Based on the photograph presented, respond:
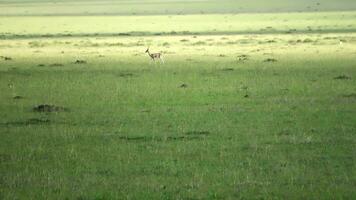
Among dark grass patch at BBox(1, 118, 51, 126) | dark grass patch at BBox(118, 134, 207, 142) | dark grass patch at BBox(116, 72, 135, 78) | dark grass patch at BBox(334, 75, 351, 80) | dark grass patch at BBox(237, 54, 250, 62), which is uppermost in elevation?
dark grass patch at BBox(237, 54, 250, 62)

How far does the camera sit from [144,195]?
9.95 metres

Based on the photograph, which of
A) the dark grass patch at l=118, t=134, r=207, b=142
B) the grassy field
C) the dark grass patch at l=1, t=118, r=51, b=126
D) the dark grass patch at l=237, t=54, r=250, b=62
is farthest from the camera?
the grassy field

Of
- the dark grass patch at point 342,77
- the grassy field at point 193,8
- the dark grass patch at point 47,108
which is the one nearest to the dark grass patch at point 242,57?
the dark grass patch at point 342,77

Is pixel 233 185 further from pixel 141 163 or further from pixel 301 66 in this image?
pixel 301 66

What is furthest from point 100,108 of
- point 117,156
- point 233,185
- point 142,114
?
point 233,185

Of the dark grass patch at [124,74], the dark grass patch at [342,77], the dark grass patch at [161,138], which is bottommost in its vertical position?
the dark grass patch at [161,138]

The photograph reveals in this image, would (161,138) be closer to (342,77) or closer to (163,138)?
(163,138)

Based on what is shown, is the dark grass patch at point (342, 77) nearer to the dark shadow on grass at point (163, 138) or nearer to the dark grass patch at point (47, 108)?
the dark grass patch at point (47, 108)

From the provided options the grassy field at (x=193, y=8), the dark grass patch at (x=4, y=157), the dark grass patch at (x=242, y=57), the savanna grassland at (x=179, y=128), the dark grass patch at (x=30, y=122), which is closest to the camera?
the savanna grassland at (x=179, y=128)

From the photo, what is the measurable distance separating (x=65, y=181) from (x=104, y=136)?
3618 mm

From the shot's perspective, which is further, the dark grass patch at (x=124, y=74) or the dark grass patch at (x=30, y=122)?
the dark grass patch at (x=124, y=74)

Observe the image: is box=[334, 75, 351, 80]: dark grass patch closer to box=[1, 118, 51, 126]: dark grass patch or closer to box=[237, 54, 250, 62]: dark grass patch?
box=[237, 54, 250, 62]: dark grass patch

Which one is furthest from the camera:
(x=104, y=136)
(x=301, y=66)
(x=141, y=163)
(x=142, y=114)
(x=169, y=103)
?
(x=301, y=66)

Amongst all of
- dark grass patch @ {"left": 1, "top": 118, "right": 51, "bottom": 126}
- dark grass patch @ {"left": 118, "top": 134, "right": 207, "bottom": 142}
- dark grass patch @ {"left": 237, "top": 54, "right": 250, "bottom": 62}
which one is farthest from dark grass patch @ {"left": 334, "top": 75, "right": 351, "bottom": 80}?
dark grass patch @ {"left": 1, "top": 118, "right": 51, "bottom": 126}
